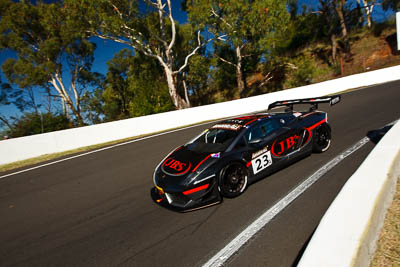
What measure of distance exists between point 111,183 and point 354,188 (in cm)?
475

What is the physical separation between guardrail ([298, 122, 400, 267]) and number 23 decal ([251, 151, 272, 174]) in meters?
1.48

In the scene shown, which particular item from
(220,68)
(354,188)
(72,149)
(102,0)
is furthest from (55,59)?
(354,188)

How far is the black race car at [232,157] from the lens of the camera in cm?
351

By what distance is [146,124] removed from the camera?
1294 centimetres

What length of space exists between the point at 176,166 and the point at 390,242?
111 inches

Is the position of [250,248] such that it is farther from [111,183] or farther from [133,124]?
[133,124]

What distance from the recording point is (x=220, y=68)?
36594 millimetres

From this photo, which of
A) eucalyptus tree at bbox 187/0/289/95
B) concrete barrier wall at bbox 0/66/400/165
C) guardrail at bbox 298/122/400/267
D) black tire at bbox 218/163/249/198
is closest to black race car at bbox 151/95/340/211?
black tire at bbox 218/163/249/198

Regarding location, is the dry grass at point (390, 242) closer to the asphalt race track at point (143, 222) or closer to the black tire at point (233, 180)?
the asphalt race track at point (143, 222)

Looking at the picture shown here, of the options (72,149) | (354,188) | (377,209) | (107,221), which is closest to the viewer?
(377,209)

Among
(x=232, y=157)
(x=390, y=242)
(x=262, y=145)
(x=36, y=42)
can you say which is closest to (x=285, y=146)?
(x=262, y=145)

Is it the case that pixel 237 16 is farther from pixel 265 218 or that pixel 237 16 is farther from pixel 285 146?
pixel 265 218

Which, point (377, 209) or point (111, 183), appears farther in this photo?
point (111, 183)

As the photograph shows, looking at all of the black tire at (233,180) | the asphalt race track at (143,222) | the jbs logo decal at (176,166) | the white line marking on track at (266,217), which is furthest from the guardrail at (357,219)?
the jbs logo decal at (176,166)
